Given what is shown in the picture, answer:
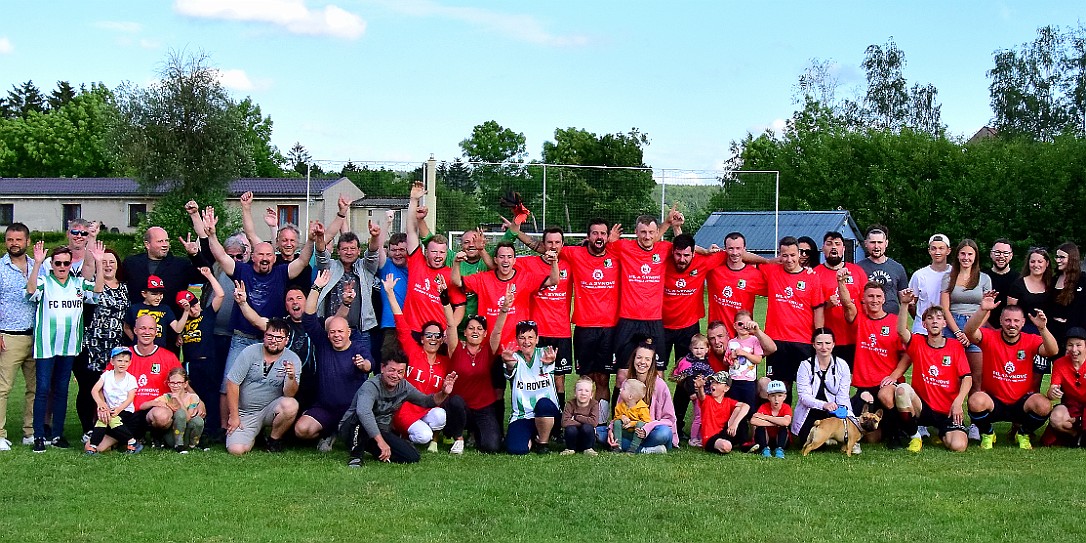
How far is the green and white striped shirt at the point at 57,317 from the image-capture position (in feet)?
24.7

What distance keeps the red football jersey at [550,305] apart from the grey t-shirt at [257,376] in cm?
193

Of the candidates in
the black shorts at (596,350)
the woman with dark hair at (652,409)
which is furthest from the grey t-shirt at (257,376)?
the woman with dark hair at (652,409)

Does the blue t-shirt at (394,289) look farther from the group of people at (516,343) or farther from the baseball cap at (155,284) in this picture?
the baseball cap at (155,284)

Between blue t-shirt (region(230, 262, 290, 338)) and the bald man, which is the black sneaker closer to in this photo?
the bald man

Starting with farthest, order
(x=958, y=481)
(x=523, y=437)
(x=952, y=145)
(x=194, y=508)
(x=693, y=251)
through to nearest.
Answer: (x=952, y=145)
(x=693, y=251)
(x=523, y=437)
(x=958, y=481)
(x=194, y=508)

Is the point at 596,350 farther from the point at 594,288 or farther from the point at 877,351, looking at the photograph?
the point at 877,351

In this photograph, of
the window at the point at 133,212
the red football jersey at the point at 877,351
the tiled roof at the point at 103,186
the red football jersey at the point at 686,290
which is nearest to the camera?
the red football jersey at the point at 877,351

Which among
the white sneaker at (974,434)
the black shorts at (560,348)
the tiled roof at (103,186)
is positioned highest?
the tiled roof at (103,186)

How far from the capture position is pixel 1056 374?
26.0 feet

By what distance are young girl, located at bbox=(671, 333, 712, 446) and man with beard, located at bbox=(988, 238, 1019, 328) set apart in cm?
234

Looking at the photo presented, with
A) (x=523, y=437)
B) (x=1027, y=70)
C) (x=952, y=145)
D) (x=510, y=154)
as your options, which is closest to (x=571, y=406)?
(x=523, y=437)

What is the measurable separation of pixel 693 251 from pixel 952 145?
85.6ft

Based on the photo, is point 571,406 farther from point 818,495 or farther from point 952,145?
point 952,145

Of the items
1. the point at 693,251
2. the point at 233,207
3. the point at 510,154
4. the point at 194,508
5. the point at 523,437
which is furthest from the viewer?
the point at 510,154
